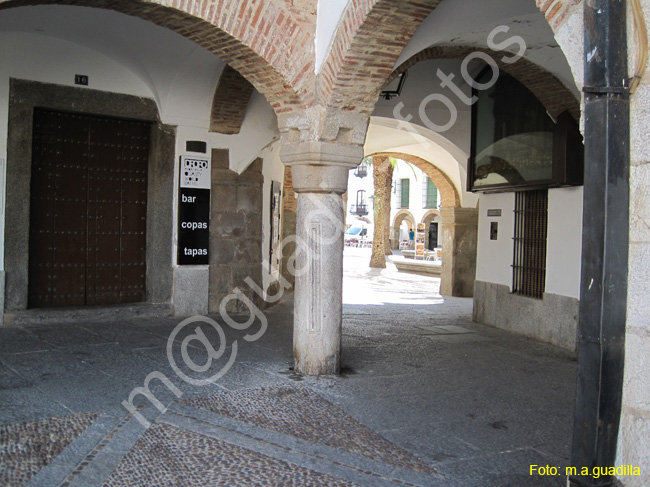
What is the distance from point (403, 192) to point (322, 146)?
32.5 meters

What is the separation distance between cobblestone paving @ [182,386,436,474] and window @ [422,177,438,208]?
100 ft

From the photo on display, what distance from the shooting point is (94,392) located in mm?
4273

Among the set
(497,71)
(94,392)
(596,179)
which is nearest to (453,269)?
(497,71)

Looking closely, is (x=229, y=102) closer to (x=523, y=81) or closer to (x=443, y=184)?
(x=523, y=81)

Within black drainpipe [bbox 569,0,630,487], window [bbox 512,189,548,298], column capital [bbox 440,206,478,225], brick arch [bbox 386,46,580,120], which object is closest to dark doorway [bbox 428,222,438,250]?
column capital [bbox 440,206,478,225]

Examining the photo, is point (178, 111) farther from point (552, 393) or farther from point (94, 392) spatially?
point (552, 393)

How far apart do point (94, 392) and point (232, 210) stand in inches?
159

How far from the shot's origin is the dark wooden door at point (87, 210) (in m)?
6.93

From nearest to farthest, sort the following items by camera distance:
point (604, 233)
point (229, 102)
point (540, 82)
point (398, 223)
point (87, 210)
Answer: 1. point (604, 233)
2. point (540, 82)
3. point (87, 210)
4. point (229, 102)
5. point (398, 223)

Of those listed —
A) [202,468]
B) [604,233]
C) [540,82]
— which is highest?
[540,82]

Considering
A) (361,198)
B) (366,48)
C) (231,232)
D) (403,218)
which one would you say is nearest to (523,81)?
(366,48)

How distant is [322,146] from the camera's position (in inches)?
194

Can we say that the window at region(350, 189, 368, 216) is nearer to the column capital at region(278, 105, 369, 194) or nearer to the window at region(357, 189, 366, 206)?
the window at region(357, 189, 366, 206)

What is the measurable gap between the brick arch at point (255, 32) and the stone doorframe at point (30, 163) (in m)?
1.98
